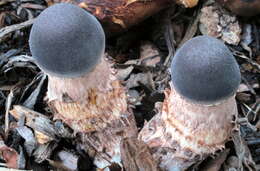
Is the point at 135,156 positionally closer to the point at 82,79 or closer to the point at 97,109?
the point at 97,109

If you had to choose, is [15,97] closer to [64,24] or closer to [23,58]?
Answer: [23,58]

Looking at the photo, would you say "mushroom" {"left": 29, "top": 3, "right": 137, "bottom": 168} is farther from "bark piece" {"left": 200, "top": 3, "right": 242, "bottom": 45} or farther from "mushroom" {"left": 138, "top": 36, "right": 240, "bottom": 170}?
"bark piece" {"left": 200, "top": 3, "right": 242, "bottom": 45}

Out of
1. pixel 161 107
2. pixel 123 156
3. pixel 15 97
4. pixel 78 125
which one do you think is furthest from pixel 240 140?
pixel 15 97

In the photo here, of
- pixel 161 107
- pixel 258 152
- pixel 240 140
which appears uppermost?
pixel 161 107

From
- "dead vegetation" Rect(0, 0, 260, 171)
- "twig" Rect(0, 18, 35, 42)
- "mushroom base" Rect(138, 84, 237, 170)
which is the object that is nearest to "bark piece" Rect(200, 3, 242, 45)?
"dead vegetation" Rect(0, 0, 260, 171)

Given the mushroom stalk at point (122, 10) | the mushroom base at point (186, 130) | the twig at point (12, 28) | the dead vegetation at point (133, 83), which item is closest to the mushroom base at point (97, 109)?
the dead vegetation at point (133, 83)

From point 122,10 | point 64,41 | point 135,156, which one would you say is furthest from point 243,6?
point 64,41
